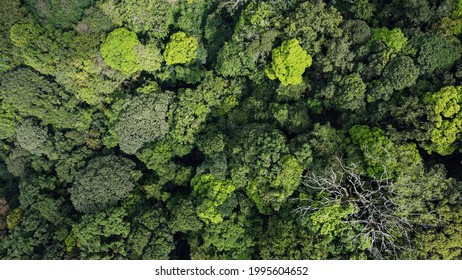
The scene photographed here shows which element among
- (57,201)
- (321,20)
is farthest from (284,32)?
(57,201)

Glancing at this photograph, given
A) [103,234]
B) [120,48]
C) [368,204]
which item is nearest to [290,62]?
[368,204]

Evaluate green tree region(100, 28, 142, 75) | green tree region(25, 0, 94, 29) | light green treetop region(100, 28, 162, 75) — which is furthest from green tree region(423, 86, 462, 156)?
green tree region(25, 0, 94, 29)

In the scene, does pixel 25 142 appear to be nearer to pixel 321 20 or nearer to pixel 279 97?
pixel 279 97

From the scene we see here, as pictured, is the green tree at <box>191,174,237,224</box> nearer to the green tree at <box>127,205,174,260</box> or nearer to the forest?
the forest

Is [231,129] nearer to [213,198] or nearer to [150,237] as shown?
[213,198]

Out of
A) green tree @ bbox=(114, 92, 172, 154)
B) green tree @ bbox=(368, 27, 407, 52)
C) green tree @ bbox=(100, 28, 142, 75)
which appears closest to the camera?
green tree @ bbox=(368, 27, 407, 52)

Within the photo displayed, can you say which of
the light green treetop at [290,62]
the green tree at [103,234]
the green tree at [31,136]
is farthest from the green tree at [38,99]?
the light green treetop at [290,62]
